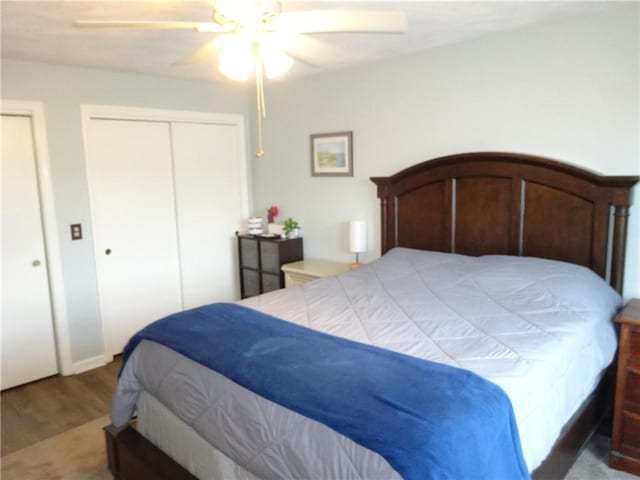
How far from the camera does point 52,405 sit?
3186 millimetres

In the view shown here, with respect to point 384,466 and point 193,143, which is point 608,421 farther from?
point 193,143

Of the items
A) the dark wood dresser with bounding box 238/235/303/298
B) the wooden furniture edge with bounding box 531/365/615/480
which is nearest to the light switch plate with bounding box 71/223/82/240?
the dark wood dresser with bounding box 238/235/303/298

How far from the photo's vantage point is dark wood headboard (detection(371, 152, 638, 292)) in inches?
104

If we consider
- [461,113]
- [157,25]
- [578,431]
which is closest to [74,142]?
[157,25]

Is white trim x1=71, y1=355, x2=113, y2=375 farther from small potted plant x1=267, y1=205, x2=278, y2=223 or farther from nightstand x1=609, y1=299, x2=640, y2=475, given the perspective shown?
nightstand x1=609, y1=299, x2=640, y2=475

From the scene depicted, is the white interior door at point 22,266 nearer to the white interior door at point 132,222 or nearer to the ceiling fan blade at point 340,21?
the white interior door at point 132,222

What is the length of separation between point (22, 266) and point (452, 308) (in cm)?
301

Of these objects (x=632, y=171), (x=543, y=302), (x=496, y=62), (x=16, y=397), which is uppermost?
(x=496, y=62)

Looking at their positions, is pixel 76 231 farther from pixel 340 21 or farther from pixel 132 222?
pixel 340 21

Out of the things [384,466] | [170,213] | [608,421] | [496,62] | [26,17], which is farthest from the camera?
[170,213]

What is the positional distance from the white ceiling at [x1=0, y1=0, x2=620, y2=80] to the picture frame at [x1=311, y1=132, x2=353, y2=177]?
1.97 ft

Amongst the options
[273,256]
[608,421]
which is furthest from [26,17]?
[608,421]

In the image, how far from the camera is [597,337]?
2180mm

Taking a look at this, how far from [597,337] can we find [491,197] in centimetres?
114
